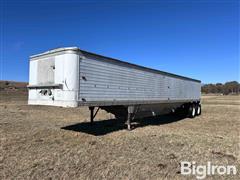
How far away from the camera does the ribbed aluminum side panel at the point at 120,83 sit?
9.30 m

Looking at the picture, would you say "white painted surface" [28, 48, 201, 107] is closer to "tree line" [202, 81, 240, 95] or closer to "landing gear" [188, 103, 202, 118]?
"landing gear" [188, 103, 202, 118]

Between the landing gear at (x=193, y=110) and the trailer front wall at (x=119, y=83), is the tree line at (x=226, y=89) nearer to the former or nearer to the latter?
the landing gear at (x=193, y=110)

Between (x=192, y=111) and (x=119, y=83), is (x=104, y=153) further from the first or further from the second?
(x=192, y=111)

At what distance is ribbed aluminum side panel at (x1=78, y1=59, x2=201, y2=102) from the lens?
9.30m

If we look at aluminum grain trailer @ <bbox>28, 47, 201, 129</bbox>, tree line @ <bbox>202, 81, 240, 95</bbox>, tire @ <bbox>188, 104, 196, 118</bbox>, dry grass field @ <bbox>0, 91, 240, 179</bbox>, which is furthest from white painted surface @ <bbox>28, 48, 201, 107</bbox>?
tree line @ <bbox>202, 81, 240, 95</bbox>

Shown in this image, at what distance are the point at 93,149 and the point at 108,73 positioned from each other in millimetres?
3695

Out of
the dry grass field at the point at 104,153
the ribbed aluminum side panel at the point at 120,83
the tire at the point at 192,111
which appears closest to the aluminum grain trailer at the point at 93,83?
the ribbed aluminum side panel at the point at 120,83

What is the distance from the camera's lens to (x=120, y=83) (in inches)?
435

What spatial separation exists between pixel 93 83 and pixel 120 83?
1848 mm

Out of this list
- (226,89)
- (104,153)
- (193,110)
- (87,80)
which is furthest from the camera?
(226,89)

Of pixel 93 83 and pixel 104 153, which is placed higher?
pixel 93 83

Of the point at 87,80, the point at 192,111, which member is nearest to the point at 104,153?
the point at 87,80

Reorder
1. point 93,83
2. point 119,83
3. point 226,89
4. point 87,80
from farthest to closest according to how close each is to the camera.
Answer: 1. point 226,89
2. point 119,83
3. point 93,83
4. point 87,80

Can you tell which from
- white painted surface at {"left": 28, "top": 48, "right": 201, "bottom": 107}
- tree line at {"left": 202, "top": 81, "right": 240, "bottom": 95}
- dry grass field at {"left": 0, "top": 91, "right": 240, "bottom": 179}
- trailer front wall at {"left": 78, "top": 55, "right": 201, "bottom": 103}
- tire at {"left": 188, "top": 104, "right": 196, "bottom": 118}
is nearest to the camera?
dry grass field at {"left": 0, "top": 91, "right": 240, "bottom": 179}
